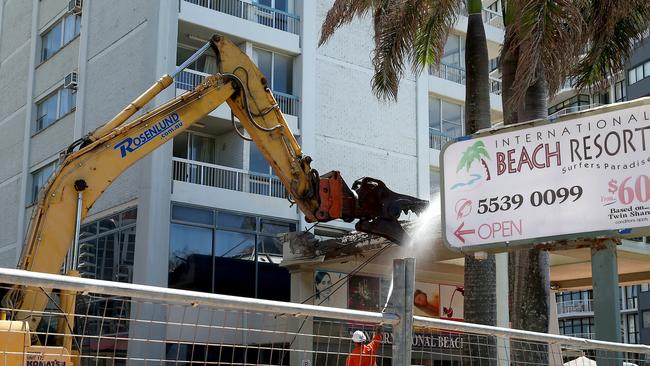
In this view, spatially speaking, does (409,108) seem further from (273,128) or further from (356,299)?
(273,128)

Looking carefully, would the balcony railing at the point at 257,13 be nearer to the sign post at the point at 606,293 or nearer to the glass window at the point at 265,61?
the glass window at the point at 265,61

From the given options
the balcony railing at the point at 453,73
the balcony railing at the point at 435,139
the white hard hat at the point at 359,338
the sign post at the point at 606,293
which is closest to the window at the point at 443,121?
the balcony railing at the point at 435,139

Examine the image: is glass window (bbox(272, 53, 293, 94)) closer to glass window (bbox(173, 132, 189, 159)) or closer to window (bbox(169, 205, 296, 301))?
glass window (bbox(173, 132, 189, 159))

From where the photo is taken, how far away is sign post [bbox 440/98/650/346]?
6871mm

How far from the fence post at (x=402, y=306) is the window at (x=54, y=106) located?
25602mm

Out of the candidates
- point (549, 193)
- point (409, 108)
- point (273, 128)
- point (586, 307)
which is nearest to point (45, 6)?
point (409, 108)

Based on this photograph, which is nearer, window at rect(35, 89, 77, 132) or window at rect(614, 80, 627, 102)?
window at rect(35, 89, 77, 132)

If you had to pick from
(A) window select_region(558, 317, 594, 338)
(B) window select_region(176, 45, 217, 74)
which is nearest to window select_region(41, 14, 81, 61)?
(B) window select_region(176, 45, 217, 74)

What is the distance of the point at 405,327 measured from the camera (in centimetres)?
543

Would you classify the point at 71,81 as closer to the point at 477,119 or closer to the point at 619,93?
the point at 477,119

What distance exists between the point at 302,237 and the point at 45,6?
15827 mm

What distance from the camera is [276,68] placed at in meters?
28.2

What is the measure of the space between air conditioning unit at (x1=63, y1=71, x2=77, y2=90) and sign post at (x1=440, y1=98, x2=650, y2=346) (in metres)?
23.4

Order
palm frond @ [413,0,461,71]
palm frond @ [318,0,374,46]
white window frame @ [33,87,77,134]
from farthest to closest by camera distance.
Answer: white window frame @ [33,87,77,134], palm frond @ [413,0,461,71], palm frond @ [318,0,374,46]
